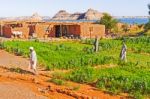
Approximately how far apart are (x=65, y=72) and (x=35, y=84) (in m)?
3.93

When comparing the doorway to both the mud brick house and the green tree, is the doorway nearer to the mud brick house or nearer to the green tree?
the mud brick house

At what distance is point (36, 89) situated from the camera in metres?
18.6

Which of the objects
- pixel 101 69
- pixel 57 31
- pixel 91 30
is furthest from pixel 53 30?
A: pixel 101 69

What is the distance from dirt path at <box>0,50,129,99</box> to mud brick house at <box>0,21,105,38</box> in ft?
87.4

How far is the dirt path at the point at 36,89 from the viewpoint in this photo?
57.2ft

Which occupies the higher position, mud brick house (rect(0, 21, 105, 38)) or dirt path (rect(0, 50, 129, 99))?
mud brick house (rect(0, 21, 105, 38))

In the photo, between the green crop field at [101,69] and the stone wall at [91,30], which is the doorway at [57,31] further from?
the green crop field at [101,69]

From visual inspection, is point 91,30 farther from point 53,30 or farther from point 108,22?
point 108,22

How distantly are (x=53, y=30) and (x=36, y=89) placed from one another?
34134 millimetres

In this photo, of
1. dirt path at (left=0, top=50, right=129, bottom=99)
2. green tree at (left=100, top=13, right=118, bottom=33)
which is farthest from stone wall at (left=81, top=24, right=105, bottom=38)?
dirt path at (left=0, top=50, right=129, bottom=99)

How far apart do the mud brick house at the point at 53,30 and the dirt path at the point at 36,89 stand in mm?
26629

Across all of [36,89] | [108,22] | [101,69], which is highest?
[108,22]

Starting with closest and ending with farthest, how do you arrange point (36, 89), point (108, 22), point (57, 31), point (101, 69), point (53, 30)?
point (36, 89) → point (101, 69) → point (53, 30) → point (57, 31) → point (108, 22)

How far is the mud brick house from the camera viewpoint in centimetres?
4934
